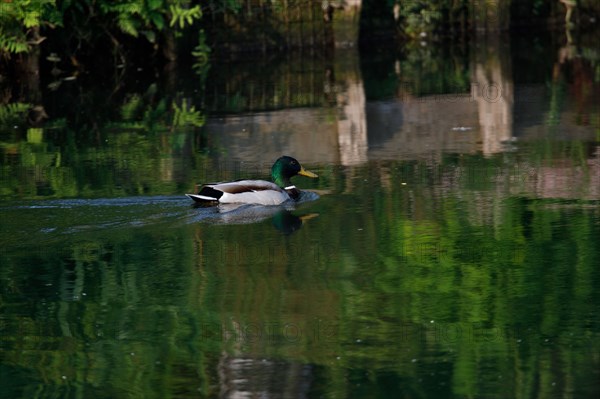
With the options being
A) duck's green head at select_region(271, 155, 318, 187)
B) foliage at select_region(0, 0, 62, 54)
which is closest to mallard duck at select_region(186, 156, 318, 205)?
duck's green head at select_region(271, 155, 318, 187)

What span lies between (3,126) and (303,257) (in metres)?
9.39

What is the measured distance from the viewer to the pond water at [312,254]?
27.0 feet

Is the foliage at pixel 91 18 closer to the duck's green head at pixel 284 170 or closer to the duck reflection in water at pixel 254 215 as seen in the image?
the duck's green head at pixel 284 170

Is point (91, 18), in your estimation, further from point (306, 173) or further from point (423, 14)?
point (306, 173)

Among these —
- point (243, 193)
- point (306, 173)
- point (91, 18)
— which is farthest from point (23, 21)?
point (243, 193)

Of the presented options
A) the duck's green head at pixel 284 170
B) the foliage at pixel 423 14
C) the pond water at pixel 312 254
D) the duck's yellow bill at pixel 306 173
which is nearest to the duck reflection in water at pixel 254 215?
the pond water at pixel 312 254

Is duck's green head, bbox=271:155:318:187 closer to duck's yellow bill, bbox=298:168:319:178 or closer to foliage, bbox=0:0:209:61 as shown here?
duck's yellow bill, bbox=298:168:319:178

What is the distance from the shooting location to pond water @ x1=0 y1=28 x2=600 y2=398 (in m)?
8.23

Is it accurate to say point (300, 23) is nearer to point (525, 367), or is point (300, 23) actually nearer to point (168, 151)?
point (168, 151)

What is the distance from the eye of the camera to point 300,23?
30969mm

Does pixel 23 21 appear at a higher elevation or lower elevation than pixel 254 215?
higher

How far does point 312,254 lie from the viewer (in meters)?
11.2

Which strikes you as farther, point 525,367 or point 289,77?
point 289,77

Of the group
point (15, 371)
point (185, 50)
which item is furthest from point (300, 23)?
point (15, 371)
